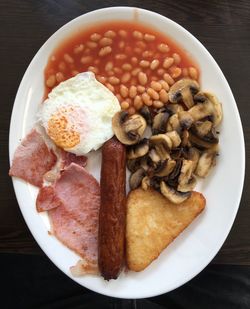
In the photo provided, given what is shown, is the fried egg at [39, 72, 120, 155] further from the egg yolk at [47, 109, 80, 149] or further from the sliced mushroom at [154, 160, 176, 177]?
the sliced mushroom at [154, 160, 176, 177]

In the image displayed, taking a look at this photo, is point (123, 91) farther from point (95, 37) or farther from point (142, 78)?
point (95, 37)

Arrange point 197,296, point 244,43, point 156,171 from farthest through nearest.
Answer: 1. point 197,296
2. point 244,43
3. point 156,171

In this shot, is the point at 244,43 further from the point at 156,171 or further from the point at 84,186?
the point at 84,186

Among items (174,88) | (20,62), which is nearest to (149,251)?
(174,88)

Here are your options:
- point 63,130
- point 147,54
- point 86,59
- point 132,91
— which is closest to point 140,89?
point 132,91

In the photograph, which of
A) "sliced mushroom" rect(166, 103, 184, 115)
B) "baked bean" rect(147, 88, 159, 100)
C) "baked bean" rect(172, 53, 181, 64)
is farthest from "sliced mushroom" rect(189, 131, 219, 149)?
"baked bean" rect(172, 53, 181, 64)

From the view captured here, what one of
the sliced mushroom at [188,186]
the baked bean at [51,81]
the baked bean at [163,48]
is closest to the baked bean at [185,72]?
the baked bean at [163,48]
